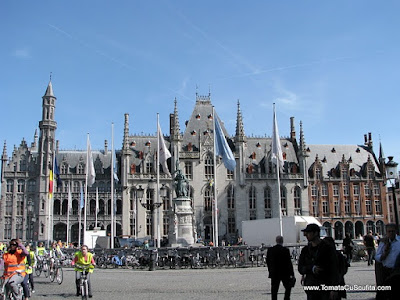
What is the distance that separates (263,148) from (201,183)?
12871mm

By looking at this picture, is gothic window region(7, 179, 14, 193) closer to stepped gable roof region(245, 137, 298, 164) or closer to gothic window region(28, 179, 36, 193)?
gothic window region(28, 179, 36, 193)

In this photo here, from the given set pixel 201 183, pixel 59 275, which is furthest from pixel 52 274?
pixel 201 183

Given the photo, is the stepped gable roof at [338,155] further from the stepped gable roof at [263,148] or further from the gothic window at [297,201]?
the gothic window at [297,201]

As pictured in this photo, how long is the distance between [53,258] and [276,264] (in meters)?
14.4

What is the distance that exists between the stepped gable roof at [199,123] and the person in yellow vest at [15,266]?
5543 cm

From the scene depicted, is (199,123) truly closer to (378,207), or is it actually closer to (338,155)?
(338,155)

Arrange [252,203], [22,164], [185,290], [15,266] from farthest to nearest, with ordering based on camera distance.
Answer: [22,164]
[252,203]
[185,290]
[15,266]

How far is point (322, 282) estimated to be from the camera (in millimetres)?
7336

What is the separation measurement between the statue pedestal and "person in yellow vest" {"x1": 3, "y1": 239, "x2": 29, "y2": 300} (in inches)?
977

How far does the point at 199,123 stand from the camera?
69.4 m

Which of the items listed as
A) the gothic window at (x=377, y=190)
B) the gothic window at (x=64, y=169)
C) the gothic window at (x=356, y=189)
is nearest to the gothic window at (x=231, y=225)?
the gothic window at (x=356, y=189)

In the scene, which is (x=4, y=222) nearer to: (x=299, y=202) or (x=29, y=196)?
(x=29, y=196)

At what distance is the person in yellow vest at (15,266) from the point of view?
36.5 ft

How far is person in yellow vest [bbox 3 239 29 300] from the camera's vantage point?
11.1m
